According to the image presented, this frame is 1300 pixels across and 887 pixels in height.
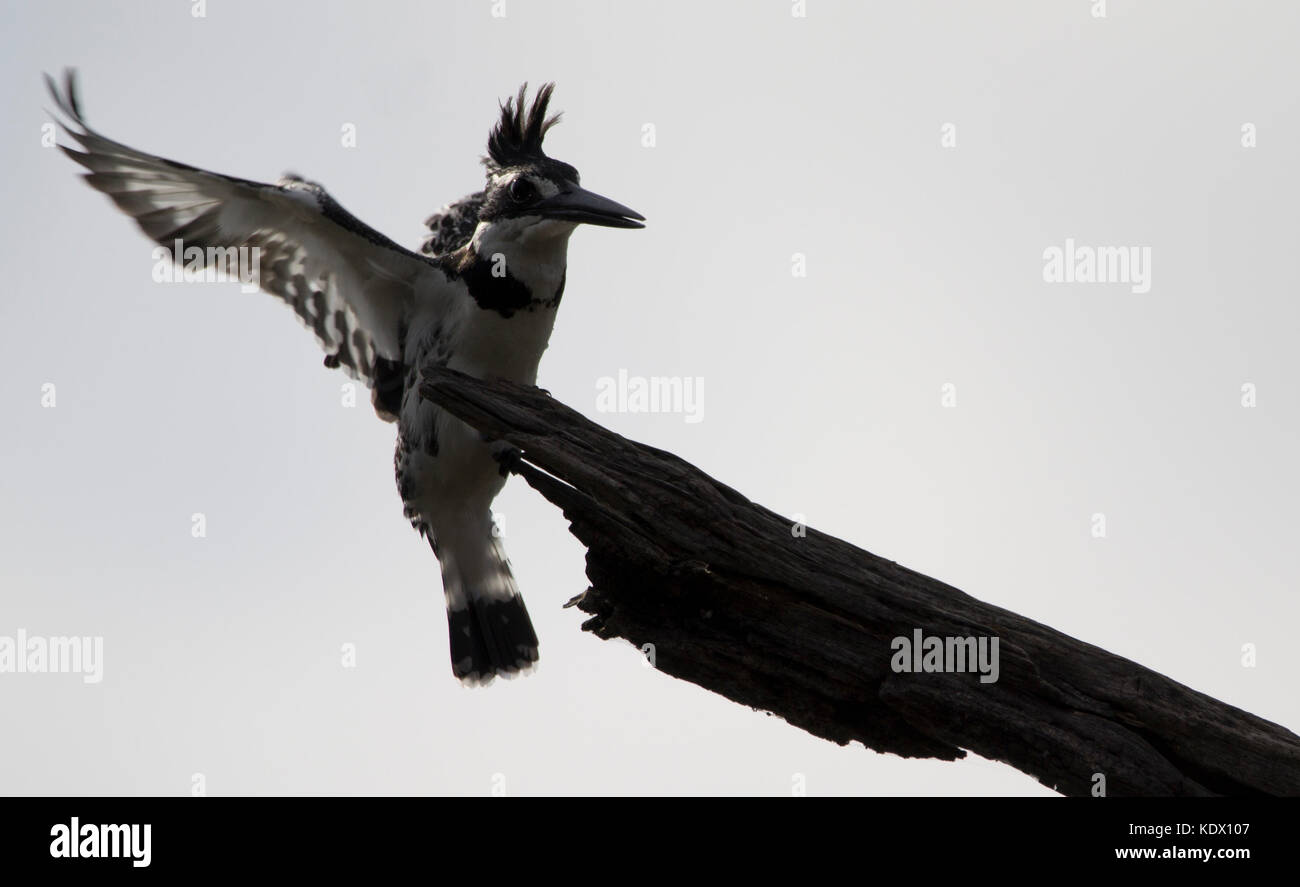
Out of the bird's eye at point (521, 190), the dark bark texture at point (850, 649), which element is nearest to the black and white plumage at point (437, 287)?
the bird's eye at point (521, 190)

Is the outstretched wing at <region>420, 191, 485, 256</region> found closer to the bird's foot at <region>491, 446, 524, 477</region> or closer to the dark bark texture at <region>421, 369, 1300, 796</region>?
the bird's foot at <region>491, 446, 524, 477</region>

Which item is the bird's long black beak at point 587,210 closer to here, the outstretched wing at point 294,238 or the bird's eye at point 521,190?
the bird's eye at point 521,190

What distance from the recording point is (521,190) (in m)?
6.09

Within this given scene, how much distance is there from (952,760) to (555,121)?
417 cm

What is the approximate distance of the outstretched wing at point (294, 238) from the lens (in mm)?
5938

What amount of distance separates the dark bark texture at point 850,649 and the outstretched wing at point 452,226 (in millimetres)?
2806

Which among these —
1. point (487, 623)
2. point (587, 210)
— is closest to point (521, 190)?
point (587, 210)

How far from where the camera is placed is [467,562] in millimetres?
6742

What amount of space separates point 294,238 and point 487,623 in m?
2.32

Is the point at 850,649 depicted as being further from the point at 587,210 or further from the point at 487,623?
the point at 487,623

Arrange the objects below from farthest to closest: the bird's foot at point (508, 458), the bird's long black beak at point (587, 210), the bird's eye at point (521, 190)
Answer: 1. the bird's eye at point (521, 190)
2. the bird's long black beak at point (587, 210)
3. the bird's foot at point (508, 458)

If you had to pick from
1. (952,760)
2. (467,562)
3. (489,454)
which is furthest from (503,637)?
(952,760)
